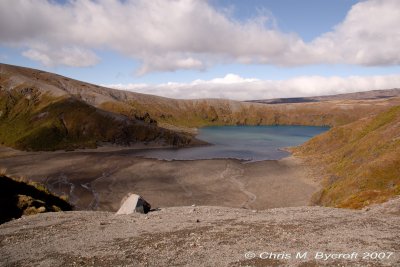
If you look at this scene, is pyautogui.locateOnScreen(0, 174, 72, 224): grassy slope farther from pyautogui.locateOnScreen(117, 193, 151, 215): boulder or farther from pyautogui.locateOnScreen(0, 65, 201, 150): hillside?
pyautogui.locateOnScreen(0, 65, 201, 150): hillside

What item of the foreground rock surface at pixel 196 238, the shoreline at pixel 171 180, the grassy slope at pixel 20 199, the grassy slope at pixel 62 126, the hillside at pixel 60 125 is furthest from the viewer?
the hillside at pixel 60 125

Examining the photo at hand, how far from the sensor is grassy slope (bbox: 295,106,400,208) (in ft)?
142

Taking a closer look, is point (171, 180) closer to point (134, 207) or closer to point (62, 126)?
point (134, 207)

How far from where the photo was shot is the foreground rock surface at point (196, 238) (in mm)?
16703

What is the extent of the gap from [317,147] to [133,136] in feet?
235

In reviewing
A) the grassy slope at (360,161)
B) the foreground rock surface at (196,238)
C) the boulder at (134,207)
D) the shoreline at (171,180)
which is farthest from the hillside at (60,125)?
the foreground rock surface at (196,238)

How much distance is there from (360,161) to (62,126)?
112047mm

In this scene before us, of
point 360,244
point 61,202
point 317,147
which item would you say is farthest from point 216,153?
point 360,244

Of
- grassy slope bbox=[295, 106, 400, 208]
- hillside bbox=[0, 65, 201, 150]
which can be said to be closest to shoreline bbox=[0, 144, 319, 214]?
grassy slope bbox=[295, 106, 400, 208]

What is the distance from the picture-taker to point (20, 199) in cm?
2989

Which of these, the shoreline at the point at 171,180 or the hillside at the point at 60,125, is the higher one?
the hillside at the point at 60,125

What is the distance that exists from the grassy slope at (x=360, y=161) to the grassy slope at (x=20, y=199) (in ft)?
106

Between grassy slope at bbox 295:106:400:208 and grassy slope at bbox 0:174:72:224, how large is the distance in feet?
106

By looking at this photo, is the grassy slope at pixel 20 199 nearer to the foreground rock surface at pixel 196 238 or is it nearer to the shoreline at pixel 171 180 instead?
the foreground rock surface at pixel 196 238
